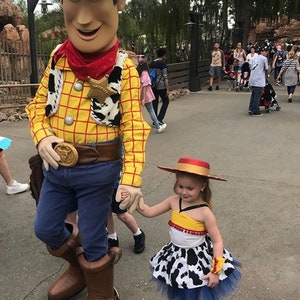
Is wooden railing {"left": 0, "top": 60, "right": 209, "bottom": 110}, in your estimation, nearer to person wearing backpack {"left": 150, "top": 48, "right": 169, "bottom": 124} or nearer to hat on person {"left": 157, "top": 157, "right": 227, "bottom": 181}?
person wearing backpack {"left": 150, "top": 48, "right": 169, "bottom": 124}

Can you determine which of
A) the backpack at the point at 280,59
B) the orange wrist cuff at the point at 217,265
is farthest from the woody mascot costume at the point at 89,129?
the backpack at the point at 280,59

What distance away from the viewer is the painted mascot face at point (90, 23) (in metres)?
2.04

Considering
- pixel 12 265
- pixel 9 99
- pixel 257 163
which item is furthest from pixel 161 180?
pixel 9 99

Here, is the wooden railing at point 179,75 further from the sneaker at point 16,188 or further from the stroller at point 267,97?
the sneaker at point 16,188

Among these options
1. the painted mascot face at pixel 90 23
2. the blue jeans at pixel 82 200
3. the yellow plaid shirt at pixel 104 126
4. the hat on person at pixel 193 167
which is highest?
the painted mascot face at pixel 90 23

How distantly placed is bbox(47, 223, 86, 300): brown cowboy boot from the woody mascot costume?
0.16 metres

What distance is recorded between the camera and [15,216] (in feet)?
12.1

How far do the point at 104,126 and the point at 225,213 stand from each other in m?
1.97

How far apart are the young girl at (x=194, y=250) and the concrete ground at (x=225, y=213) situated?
53 cm

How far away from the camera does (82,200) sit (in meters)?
2.14

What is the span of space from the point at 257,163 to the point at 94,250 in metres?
3.54

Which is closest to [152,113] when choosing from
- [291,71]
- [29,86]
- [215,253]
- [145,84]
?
[145,84]

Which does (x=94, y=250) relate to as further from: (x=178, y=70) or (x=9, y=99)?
(x=178, y=70)

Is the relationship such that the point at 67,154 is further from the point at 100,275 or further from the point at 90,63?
the point at 100,275
